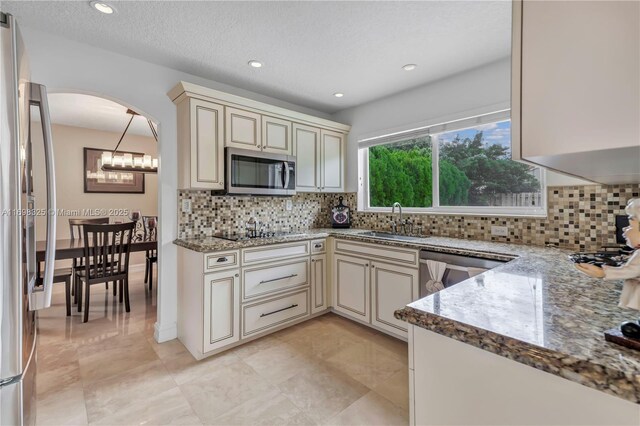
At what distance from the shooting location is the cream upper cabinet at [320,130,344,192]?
11.4ft

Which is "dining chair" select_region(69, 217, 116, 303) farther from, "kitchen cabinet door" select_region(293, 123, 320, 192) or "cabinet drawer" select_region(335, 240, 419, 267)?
"cabinet drawer" select_region(335, 240, 419, 267)

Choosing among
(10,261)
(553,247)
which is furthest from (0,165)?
(553,247)

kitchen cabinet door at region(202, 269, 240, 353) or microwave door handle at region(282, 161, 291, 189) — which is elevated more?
microwave door handle at region(282, 161, 291, 189)

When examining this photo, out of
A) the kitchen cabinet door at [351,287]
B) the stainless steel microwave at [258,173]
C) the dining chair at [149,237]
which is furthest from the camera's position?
the dining chair at [149,237]

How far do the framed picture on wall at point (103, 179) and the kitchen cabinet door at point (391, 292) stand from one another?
15.5ft

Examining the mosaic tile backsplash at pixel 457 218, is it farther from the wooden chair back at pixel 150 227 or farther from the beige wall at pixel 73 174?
the beige wall at pixel 73 174

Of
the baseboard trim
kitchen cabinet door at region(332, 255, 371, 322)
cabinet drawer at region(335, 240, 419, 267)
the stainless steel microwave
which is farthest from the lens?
kitchen cabinet door at region(332, 255, 371, 322)

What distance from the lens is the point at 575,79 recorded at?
510 mm

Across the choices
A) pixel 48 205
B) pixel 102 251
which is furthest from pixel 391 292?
pixel 102 251

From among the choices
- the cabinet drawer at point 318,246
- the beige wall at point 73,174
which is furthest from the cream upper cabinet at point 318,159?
the beige wall at point 73,174

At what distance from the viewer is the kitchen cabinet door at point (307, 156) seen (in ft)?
10.6

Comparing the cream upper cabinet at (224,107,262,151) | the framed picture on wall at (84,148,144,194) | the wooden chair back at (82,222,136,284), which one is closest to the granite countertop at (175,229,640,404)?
the cream upper cabinet at (224,107,262,151)

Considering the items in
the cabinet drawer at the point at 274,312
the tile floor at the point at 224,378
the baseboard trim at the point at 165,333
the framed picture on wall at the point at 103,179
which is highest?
the framed picture on wall at the point at 103,179

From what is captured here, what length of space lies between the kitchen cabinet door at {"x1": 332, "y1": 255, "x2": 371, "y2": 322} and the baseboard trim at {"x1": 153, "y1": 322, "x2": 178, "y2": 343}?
5.01 feet
